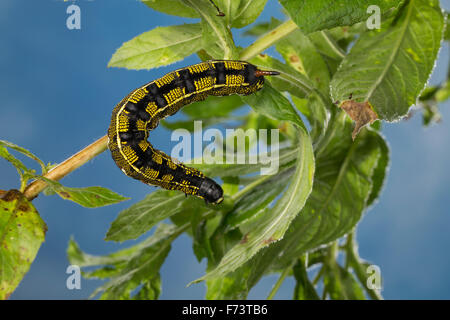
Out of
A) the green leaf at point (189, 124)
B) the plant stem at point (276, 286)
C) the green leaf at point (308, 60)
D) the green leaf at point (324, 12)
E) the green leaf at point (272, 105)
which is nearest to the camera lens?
the green leaf at point (324, 12)

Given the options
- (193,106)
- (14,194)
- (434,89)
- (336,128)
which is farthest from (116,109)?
(434,89)

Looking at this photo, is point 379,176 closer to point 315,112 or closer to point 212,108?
point 315,112

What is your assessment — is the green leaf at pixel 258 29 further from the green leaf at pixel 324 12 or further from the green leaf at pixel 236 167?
the green leaf at pixel 324 12

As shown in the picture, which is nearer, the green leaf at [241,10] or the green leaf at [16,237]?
the green leaf at [16,237]

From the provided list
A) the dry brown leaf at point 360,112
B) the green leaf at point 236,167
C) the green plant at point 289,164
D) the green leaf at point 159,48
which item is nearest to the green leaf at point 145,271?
the green plant at point 289,164

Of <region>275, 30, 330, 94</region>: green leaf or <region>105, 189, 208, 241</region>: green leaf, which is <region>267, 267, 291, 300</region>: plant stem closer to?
<region>105, 189, 208, 241</region>: green leaf
